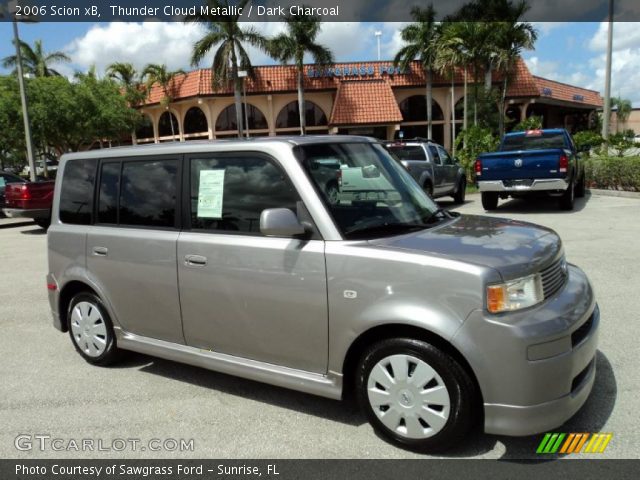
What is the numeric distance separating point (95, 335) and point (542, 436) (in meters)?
3.56

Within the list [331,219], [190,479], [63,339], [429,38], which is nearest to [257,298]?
[331,219]

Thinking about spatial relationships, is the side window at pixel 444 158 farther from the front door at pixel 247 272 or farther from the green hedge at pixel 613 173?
the front door at pixel 247 272

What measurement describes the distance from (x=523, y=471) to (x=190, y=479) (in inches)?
72.7

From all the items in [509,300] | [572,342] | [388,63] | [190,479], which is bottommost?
[190,479]

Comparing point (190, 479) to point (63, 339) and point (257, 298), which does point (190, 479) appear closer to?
point (257, 298)

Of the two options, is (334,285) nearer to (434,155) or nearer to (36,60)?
(434,155)

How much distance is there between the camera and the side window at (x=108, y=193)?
446 centimetres

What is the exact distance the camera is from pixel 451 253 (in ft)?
10.2

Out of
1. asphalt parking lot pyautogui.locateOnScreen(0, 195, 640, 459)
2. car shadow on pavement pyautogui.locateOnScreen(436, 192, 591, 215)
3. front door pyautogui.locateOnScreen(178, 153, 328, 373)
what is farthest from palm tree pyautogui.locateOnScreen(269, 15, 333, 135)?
front door pyautogui.locateOnScreen(178, 153, 328, 373)

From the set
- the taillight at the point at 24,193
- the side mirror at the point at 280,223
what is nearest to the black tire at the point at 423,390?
the side mirror at the point at 280,223

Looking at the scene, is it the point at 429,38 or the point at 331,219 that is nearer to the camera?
the point at 331,219

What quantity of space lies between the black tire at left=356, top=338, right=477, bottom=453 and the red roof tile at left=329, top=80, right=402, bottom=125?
34475mm

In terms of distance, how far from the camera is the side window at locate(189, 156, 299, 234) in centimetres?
363

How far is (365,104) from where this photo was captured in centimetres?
3719
